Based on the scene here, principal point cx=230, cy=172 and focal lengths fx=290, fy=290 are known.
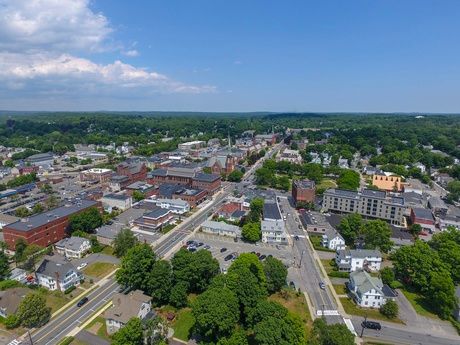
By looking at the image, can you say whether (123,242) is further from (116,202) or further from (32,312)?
(116,202)

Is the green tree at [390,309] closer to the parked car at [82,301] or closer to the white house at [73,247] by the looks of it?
the parked car at [82,301]

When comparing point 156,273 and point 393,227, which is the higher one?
point 156,273

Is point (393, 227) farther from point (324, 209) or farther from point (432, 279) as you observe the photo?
point (432, 279)

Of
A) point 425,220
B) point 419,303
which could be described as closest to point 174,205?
point 419,303

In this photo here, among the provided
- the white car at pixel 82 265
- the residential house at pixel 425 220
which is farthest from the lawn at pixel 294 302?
the residential house at pixel 425 220

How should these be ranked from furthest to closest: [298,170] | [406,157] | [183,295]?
[406,157] → [298,170] → [183,295]

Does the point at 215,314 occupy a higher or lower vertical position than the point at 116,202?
higher

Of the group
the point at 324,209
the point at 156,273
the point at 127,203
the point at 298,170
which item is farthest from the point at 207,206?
the point at 298,170

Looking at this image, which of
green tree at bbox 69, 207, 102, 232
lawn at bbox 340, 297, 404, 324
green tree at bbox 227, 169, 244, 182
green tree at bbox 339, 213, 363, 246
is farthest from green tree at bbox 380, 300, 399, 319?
green tree at bbox 227, 169, 244, 182
